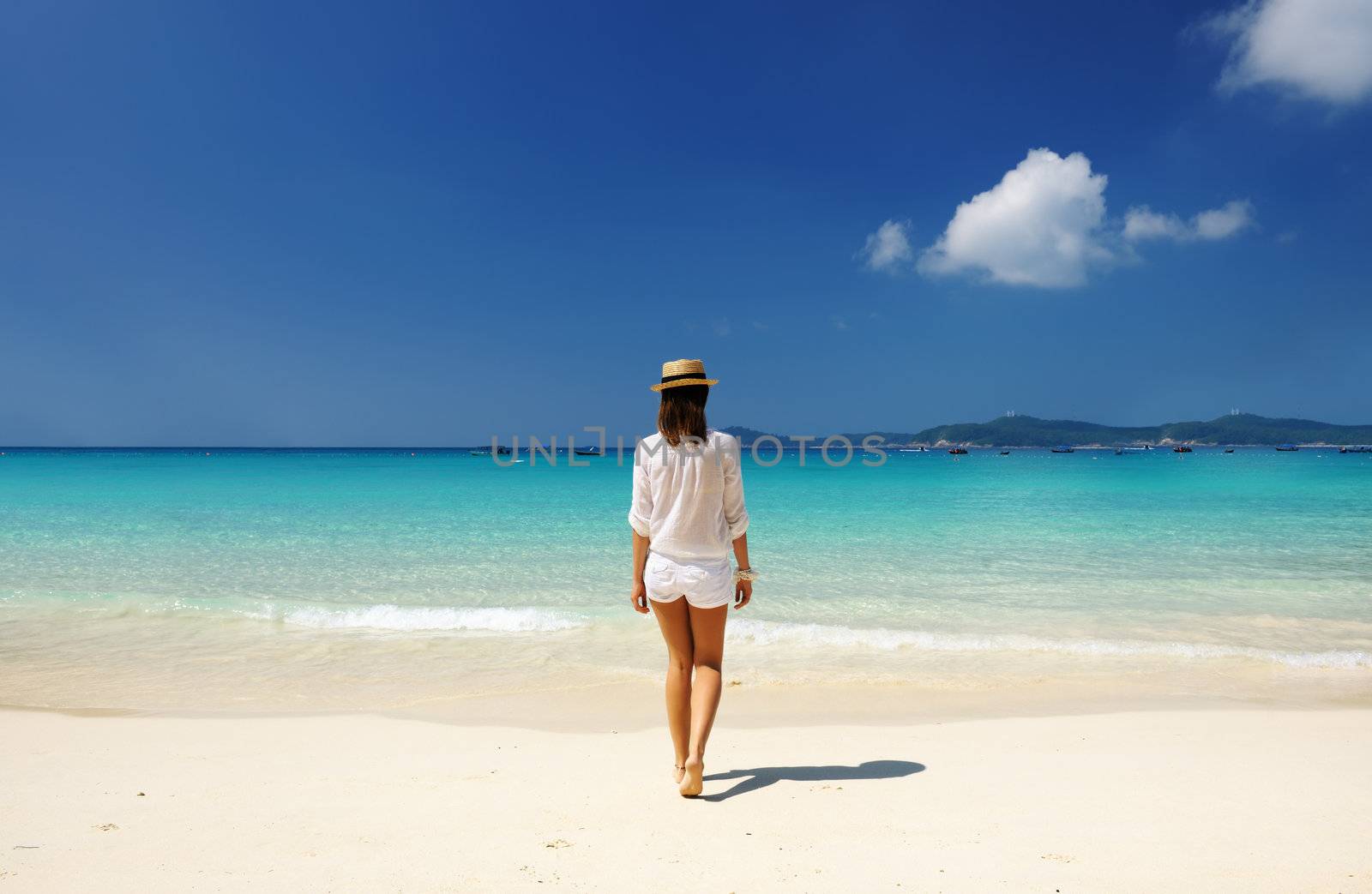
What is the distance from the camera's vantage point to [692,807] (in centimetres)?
365

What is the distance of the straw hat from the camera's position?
3533mm

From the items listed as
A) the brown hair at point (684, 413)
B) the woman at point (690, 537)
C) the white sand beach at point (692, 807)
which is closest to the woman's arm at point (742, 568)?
the woman at point (690, 537)

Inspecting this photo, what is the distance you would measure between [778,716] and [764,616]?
361 centimetres

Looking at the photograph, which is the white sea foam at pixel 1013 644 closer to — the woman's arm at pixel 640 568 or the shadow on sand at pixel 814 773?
the shadow on sand at pixel 814 773

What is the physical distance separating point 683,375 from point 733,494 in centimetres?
64

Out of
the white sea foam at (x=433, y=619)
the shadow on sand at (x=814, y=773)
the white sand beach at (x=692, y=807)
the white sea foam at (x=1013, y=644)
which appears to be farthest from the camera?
the white sea foam at (x=433, y=619)

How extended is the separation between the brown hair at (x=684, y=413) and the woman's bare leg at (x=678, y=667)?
83cm

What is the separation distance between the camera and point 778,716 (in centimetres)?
545

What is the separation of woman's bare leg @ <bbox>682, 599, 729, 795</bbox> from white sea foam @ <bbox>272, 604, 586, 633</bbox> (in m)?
4.89

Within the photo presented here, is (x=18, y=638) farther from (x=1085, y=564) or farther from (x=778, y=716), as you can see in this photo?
(x=1085, y=564)

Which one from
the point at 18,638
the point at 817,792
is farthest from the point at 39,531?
the point at 817,792

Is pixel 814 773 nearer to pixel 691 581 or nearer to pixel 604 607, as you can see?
pixel 691 581

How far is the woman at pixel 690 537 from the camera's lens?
141 inches

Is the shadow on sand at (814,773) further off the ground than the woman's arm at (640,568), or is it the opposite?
the woman's arm at (640,568)
